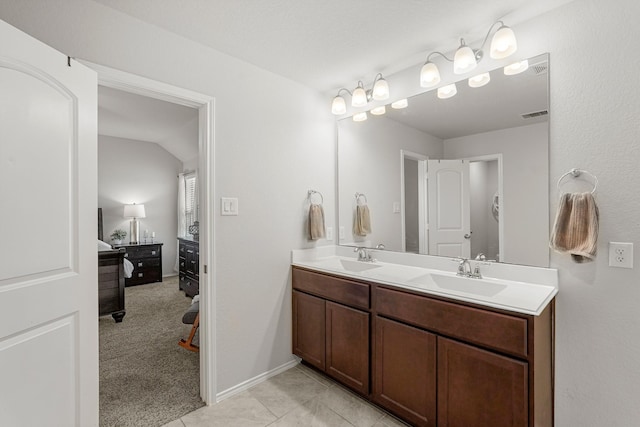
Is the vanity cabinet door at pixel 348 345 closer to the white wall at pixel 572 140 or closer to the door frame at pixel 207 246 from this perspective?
the white wall at pixel 572 140

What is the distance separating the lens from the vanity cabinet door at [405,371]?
1.65 metres

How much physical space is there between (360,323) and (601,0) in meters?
2.18

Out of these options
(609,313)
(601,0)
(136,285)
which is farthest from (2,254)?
(136,285)

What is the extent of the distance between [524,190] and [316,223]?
1506 millimetres

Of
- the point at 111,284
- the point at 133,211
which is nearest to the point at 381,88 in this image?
the point at 111,284

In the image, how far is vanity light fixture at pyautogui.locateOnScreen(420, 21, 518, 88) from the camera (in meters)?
1.65

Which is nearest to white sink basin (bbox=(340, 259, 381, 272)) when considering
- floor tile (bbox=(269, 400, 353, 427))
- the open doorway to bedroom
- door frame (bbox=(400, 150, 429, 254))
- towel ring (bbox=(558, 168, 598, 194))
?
door frame (bbox=(400, 150, 429, 254))

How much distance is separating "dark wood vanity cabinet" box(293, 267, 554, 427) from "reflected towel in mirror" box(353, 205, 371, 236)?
2.05ft

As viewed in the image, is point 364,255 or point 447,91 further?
point 364,255

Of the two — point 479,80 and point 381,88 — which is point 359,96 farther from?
point 479,80

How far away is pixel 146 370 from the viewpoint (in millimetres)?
2477

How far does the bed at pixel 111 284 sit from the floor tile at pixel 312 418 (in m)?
2.63

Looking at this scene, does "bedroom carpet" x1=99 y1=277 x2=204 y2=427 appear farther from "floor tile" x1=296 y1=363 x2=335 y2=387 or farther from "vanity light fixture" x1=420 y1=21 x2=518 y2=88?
"vanity light fixture" x1=420 y1=21 x2=518 y2=88

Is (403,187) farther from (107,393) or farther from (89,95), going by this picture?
(107,393)
